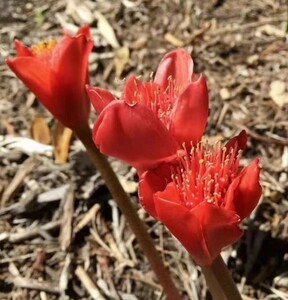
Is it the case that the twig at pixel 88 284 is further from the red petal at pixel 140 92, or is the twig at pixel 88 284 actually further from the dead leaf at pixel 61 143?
the red petal at pixel 140 92

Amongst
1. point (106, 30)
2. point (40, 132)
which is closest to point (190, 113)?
point (40, 132)

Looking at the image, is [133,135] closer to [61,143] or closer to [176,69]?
[176,69]

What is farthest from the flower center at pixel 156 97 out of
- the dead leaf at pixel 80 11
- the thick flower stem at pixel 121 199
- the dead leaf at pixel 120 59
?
the dead leaf at pixel 80 11

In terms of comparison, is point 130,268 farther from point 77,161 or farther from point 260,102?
point 260,102

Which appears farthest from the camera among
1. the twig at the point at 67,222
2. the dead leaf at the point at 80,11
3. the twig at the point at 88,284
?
the dead leaf at the point at 80,11

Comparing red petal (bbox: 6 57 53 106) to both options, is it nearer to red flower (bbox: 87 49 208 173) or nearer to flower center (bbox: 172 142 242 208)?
red flower (bbox: 87 49 208 173)

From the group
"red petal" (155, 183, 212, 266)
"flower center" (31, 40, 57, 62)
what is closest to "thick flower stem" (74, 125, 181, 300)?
"flower center" (31, 40, 57, 62)
